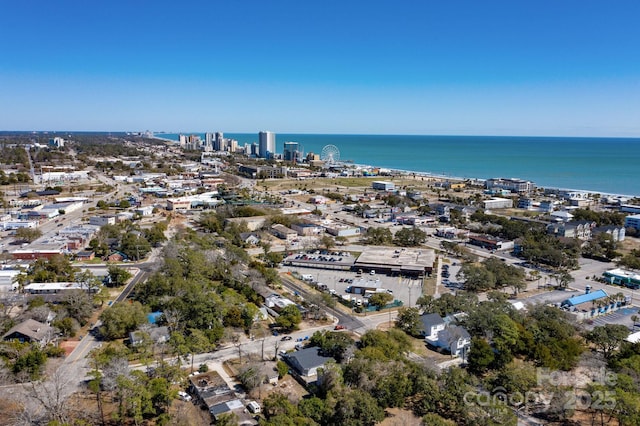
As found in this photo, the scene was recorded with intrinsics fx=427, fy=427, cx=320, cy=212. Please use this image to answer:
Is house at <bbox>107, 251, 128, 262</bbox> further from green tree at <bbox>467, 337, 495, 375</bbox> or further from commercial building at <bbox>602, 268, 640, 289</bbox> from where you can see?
commercial building at <bbox>602, 268, 640, 289</bbox>

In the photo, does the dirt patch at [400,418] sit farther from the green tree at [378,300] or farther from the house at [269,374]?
the green tree at [378,300]

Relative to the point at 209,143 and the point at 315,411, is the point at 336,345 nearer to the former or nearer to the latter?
the point at 315,411

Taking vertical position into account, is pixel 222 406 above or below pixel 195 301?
below

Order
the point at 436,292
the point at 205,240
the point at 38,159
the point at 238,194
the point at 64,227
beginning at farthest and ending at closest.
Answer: the point at 38,159, the point at 238,194, the point at 64,227, the point at 205,240, the point at 436,292

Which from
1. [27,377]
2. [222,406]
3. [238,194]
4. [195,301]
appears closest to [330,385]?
[222,406]

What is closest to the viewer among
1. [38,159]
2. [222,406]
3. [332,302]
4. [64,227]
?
[222,406]

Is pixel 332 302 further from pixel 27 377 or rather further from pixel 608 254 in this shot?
pixel 608 254
